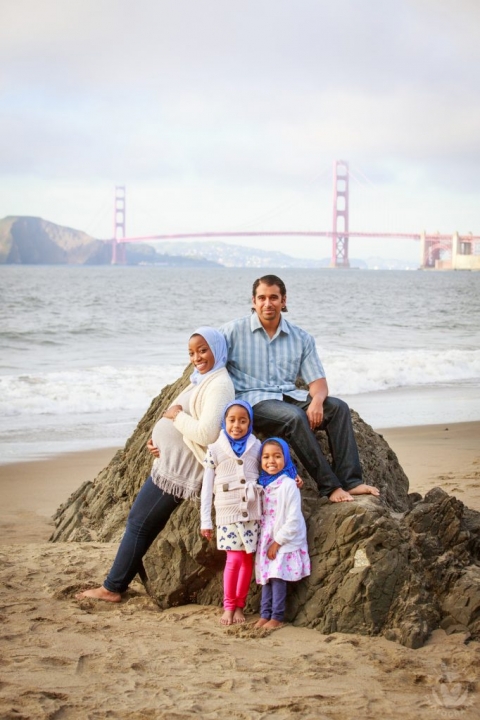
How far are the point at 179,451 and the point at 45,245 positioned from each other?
3597 inches

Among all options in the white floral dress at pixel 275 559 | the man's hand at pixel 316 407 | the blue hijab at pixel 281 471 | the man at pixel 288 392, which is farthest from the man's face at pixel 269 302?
the white floral dress at pixel 275 559

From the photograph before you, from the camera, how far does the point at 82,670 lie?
2793 millimetres

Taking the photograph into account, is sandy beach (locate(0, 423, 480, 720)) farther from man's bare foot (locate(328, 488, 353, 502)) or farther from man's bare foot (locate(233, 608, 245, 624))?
man's bare foot (locate(328, 488, 353, 502))

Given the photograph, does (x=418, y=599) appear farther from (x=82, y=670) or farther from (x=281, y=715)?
(x=82, y=670)

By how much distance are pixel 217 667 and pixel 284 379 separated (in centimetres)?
128

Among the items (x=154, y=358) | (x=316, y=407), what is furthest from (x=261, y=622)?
(x=154, y=358)

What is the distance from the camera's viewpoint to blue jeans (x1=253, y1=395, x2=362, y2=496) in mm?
3402

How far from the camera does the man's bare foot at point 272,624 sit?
317 cm

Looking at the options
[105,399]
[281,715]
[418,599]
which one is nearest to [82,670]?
[281,715]

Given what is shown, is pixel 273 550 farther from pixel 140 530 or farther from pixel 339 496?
pixel 140 530

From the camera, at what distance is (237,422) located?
3.27 metres

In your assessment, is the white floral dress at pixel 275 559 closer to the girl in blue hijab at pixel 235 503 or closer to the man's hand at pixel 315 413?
the girl in blue hijab at pixel 235 503

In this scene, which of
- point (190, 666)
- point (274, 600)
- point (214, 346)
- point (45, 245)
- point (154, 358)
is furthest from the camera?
point (45, 245)

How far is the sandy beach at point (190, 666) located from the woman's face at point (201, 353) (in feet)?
3.29
